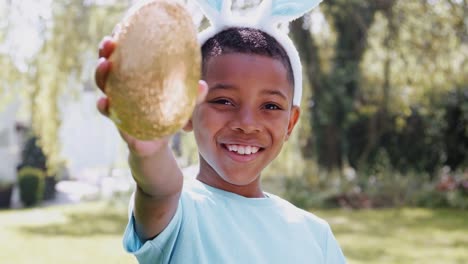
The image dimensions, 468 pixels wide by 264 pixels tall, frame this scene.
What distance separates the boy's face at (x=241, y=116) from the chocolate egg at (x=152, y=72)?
635 mm

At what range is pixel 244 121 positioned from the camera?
1.70 m

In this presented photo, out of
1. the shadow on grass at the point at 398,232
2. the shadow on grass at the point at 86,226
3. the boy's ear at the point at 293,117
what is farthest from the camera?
the shadow on grass at the point at 86,226

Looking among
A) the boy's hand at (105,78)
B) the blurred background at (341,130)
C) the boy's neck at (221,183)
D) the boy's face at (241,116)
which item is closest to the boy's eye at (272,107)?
the boy's face at (241,116)

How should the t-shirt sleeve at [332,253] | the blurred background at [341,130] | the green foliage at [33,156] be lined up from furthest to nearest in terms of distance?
1. the green foliage at [33,156]
2. the blurred background at [341,130]
3. the t-shirt sleeve at [332,253]

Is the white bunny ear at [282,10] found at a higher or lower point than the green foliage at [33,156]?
higher

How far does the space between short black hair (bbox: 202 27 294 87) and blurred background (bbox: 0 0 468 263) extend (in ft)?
17.9

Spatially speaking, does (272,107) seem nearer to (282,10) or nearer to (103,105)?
(282,10)

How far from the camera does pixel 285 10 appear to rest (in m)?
1.94

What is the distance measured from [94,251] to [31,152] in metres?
11.5

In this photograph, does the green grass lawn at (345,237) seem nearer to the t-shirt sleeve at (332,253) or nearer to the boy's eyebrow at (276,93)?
the t-shirt sleeve at (332,253)

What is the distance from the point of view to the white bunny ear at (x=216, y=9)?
6.08ft

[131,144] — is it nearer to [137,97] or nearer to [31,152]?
[137,97]

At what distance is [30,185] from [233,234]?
1725cm

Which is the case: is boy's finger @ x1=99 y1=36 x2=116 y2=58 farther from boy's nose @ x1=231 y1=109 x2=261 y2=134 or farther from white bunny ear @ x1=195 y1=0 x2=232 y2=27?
white bunny ear @ x1=195 y1=0 x2=232 y2=27
